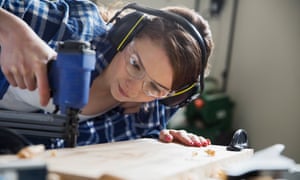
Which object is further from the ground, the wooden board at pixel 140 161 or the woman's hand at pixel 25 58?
the woman's hand at pixel 25 58

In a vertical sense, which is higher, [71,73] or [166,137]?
[71,73]

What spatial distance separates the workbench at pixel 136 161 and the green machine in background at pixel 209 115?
1887 millimetres

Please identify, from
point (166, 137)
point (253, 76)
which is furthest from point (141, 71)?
point (253, 76)

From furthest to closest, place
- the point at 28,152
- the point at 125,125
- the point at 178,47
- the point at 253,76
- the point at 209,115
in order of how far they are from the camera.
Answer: the point at 253,76 < the point at 209,115 < the point at 125,125 < the point at 178,47 < the point at 28,152

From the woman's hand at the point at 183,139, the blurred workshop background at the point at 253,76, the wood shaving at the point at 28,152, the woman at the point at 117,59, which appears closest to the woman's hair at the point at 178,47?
the woman at the point at 117,59

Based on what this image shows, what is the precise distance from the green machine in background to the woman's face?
171 centimetres

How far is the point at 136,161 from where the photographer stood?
781 mm

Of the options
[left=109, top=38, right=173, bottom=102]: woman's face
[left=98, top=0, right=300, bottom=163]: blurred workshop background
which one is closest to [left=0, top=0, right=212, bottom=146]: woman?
[left=109, top=38, right=173, bottom=102]: woman's face

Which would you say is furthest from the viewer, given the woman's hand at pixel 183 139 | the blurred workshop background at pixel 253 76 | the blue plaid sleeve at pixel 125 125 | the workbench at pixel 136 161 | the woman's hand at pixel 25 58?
the blurred workshop background at pixel 253 76

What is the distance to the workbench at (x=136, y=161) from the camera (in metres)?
0.68

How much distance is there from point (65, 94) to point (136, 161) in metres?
0.18

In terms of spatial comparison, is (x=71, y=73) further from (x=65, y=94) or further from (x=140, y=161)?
(x=140, y=161)

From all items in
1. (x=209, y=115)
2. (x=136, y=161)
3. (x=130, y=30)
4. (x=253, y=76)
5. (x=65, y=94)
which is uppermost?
(x=130, y=30)

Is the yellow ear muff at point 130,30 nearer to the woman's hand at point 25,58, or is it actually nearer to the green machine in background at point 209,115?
the woman's hand at point 25,58
